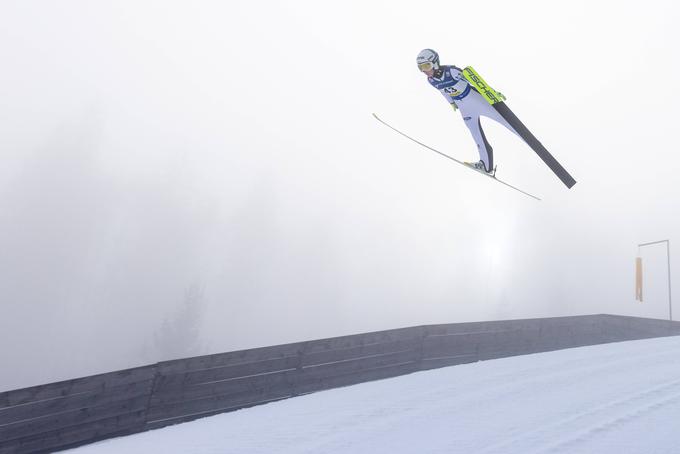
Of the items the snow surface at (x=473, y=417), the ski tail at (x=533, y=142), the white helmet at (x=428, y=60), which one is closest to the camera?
the snow surface at (x=473, y=417)

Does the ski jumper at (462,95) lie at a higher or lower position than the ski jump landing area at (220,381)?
higher

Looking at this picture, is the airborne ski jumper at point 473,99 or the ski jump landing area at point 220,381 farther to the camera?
the airborne ski jumper at point 473,99

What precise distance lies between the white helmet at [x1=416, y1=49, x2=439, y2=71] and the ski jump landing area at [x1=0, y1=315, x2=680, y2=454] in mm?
4953

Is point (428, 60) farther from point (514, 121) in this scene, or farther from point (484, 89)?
point (514, 121)

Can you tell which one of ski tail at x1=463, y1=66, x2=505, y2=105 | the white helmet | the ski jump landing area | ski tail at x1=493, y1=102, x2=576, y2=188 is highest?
the white helmet

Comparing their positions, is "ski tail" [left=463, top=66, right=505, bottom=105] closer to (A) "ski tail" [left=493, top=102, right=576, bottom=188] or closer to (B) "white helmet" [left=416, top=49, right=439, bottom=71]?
(A) "ski tail" [left=493, top=102, right=576, bottom=188]

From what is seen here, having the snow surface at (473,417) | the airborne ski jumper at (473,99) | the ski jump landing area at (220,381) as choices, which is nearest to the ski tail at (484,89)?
the airborne ski jumper at (473,99)

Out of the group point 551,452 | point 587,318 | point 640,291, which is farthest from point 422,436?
point 640,291

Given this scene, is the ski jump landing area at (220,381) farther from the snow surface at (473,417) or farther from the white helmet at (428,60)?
the white helmet at (428,60)

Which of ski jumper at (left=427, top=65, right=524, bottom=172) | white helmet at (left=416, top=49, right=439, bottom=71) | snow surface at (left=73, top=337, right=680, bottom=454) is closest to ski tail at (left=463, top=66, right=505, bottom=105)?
ski jumper at (left=427, top=65, right=524, bottom=172)

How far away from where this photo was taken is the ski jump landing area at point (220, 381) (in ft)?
17.6

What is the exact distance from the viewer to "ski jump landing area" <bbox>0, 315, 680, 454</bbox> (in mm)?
5379

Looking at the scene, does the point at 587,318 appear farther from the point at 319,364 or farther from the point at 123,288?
the point at 123,288

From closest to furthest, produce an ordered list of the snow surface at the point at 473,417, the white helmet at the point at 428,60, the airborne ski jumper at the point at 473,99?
the snow surface at the point at 473,417 → the airborne ski jumper at the point at 473,99 → the white helmet at the point at 428,60
